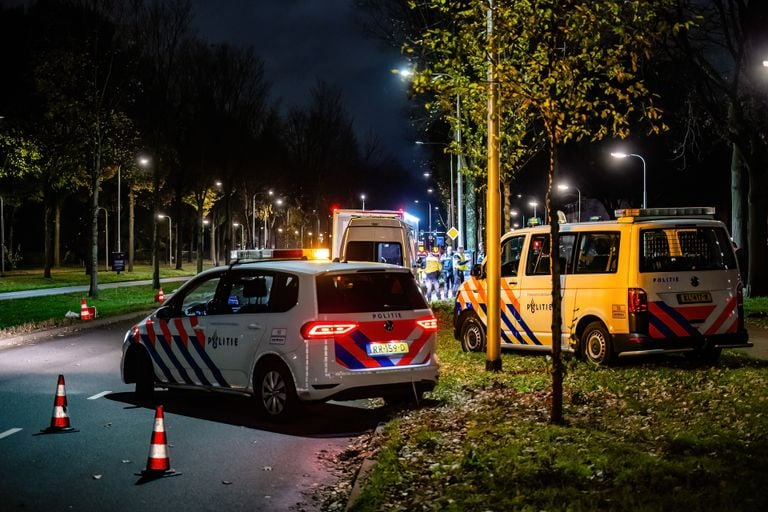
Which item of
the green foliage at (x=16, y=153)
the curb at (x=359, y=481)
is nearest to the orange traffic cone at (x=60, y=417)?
the curb at (x=359, y=481)

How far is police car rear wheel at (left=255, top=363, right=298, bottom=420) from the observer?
9.19 m

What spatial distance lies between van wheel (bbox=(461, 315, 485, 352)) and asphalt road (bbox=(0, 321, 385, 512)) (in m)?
4.24

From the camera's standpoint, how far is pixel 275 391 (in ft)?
30.7

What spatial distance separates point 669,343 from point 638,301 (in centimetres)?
75

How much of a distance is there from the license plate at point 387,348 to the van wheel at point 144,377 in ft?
10.9

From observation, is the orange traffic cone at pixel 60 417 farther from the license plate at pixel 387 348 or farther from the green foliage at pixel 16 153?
the green foliage at pixel 16 153

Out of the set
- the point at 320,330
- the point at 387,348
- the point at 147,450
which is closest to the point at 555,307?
the point at 387,348

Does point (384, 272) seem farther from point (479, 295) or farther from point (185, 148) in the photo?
point (185, 148)

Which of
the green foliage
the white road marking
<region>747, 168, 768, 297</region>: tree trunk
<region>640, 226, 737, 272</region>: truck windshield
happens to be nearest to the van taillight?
<region>640, 226, 737, 272</region>: truck windshield

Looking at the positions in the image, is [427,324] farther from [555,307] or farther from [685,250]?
[685,250]

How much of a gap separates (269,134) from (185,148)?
19.6 m

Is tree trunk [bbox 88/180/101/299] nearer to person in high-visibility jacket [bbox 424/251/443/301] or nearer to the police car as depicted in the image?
person in high-visibility jacket [bbox 424/251/443/301]

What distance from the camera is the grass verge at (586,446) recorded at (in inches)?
228

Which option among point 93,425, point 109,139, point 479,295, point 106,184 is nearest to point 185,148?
point 109,139
